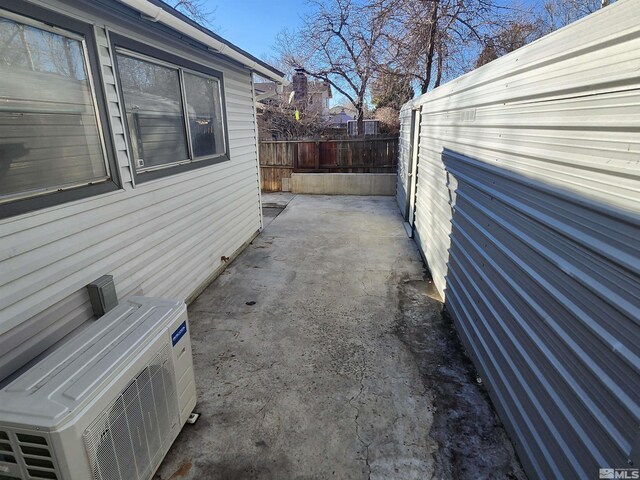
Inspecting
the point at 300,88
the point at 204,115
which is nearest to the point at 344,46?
the point at 300,88

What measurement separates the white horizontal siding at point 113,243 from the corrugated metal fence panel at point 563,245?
2790mm

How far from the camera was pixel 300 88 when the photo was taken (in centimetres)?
1639

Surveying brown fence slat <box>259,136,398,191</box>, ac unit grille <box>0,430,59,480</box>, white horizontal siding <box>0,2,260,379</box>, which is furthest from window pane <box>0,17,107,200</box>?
brown fence slat <box>259,136,398,191</box>

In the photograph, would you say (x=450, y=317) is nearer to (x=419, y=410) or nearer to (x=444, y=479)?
(x=419, y=410)

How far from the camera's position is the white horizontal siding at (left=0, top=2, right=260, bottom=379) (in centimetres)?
193

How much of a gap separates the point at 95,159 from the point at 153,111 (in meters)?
0.97

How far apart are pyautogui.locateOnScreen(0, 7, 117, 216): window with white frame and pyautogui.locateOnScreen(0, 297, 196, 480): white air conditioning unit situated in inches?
36.1

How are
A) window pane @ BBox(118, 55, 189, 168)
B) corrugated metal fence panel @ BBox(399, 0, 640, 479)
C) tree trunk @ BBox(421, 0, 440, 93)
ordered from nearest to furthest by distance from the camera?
corrugated metal fence panel @ BBox(399, 0, 640, 479), window pane @ BBox(118, 55, 189, 168), tree trunk @ BBox(421, 0, 440, 93)

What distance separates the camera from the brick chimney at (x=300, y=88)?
16.0 m

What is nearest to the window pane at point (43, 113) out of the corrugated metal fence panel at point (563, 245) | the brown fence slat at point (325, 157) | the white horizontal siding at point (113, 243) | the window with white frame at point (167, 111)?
the white horizontal siding at point (113, 243)

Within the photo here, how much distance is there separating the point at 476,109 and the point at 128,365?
3027 millimetres

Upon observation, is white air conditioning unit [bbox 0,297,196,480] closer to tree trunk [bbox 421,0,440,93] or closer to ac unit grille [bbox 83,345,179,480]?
ac unit grille [bbox 83,345,179,480]

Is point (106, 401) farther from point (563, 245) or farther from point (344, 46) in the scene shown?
point (344, 46)

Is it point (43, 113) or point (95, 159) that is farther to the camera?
point (95, 159)
